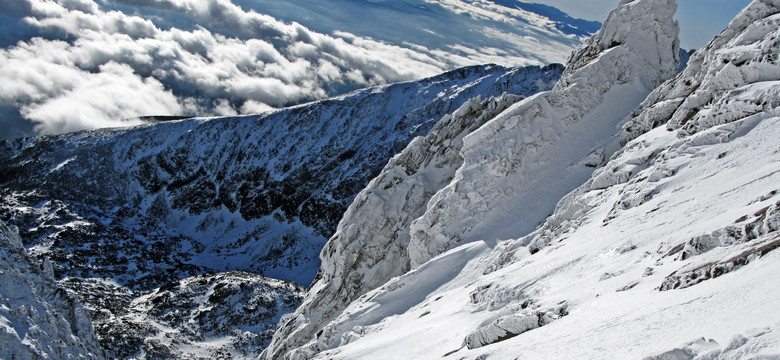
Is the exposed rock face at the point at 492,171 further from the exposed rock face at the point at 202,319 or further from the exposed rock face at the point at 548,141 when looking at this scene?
the exposed rock face at the point at 202,319

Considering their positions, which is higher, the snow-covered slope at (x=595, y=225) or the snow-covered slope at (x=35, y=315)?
the snow-covered slope at (x=35, y=315)

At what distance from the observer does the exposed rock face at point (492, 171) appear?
46875mm

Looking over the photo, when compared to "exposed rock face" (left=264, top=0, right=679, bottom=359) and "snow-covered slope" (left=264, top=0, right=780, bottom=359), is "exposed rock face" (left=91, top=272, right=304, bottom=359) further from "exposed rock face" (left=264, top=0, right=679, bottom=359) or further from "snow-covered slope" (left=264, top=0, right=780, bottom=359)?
"snow-covered slope" (left=264, top=0, right=780, bottom=359)

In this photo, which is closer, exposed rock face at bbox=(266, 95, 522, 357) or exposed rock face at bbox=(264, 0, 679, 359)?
exposed rock face at bbox=(264, 0, 679, 359)

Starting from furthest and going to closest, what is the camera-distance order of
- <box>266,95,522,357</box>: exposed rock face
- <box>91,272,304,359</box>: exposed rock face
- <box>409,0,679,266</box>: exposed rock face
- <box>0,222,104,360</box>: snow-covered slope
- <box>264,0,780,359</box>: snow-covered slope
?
<box>91,272,304,359</box>: exposed rock face
<box>266,95,522,357</box>: exposed rock face
<box>0,222,104,360</box>: snow-covered slope
<box>409,0,679,266</box>: exposed rock face
<box>264,0,780,359</box>: snow-covered slope

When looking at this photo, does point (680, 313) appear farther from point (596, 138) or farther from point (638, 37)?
point (638, 37)

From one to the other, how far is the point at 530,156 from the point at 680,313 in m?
33.9

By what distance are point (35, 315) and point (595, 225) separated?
56688 millimetres

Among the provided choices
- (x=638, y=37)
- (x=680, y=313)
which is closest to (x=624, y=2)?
(x=638, y=37)

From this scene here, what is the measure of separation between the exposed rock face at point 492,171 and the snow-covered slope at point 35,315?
73.3 ft

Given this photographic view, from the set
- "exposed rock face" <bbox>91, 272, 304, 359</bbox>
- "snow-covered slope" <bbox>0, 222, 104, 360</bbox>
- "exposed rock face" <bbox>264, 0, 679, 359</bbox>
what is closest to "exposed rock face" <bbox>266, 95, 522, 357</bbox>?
"exposed rock face" <bbox>264, 0, 679, 359</bbox>

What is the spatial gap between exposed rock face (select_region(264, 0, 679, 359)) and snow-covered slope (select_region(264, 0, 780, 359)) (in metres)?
0.18

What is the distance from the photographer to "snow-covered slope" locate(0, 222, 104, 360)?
4842 centimetres

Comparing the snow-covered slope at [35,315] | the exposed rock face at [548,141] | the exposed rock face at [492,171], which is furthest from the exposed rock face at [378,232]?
the snow-covered slope at [35,315]
